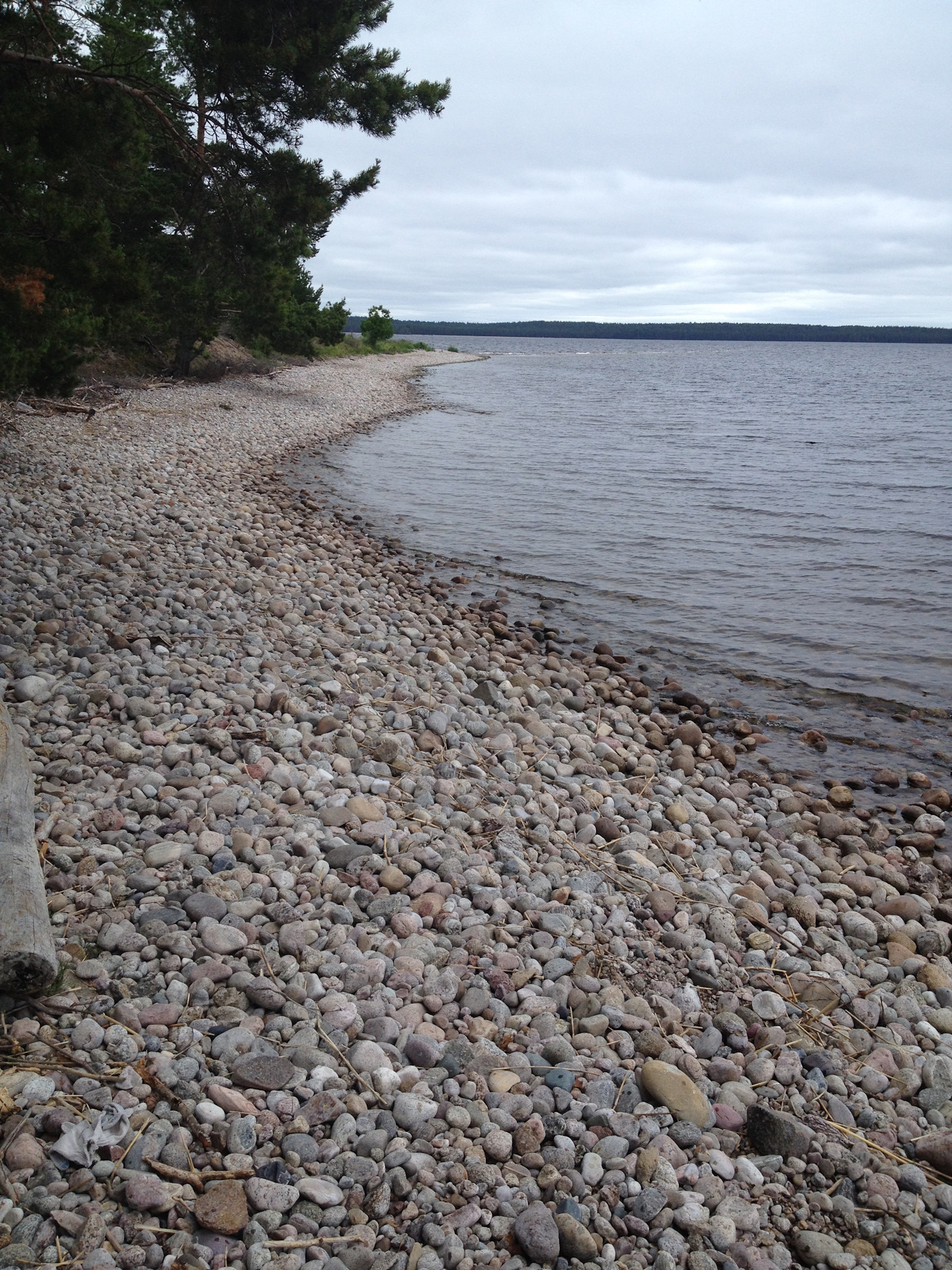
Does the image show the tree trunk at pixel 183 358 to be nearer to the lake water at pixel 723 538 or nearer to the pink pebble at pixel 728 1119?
the lake water at pixel 723 538

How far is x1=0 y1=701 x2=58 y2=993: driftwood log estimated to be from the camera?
283 cm

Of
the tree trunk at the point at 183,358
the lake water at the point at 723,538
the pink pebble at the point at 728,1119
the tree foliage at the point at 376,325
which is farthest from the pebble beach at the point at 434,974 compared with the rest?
the tree foliage at the point at 376,325

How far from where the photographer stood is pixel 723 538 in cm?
1480

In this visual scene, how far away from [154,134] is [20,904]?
813 centimetres

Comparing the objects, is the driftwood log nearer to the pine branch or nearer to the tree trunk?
the pine branch

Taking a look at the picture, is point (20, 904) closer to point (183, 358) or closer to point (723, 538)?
point (723, 538)

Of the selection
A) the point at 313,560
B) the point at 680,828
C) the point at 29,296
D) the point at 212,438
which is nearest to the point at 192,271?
the point at 212,438

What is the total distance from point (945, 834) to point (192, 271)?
19.9 metres

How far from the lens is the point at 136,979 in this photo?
10.6ft

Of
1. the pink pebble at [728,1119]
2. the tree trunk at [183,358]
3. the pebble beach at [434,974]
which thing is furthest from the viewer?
the tree trunk at [183,358]

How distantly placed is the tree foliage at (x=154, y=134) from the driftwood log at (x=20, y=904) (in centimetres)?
420

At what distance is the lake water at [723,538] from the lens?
901 cm

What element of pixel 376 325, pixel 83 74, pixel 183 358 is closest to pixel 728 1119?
pixel 83 74

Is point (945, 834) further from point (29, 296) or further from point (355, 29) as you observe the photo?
point (355, 29)
